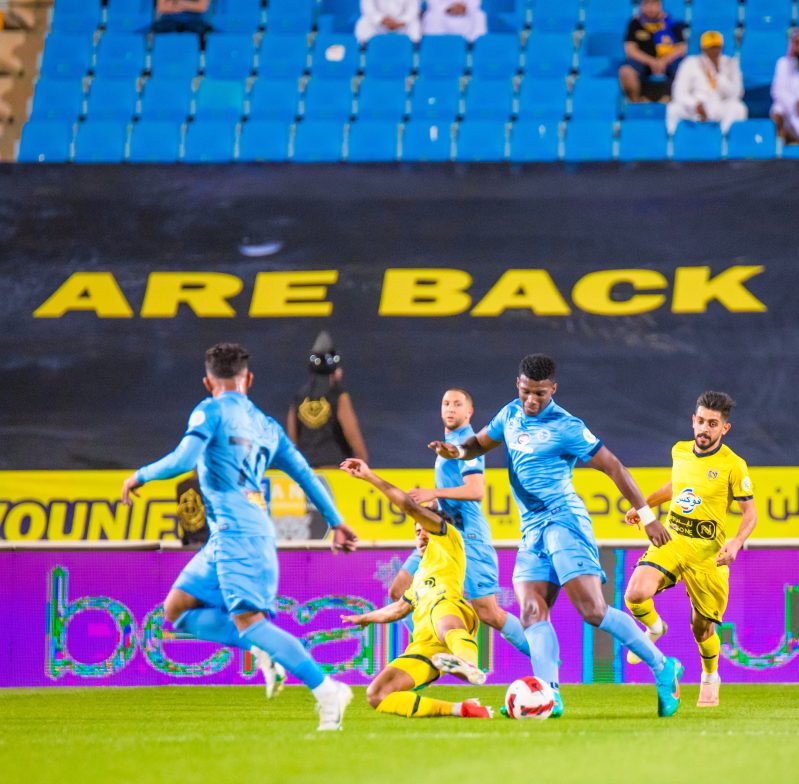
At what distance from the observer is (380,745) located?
233 inches

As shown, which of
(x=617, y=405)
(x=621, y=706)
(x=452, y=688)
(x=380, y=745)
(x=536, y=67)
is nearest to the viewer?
(x=380, y=745)

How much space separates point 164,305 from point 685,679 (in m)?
5.70

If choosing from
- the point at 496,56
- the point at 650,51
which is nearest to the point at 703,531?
the point at 650,51

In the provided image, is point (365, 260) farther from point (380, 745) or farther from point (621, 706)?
point (380, 745)

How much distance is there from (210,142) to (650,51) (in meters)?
4.70

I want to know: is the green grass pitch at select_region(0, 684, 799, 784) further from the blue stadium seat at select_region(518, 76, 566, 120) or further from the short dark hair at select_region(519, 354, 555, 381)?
the blue stadium seat at select_region(518, 76, 566, 120)

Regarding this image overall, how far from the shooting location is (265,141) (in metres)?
Result: 14.7

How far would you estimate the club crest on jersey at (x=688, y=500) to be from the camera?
909 cm

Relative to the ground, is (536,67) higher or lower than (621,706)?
higher

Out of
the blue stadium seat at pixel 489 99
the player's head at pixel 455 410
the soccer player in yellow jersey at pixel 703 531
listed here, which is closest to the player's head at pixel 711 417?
the soccer player in yellow jersey at pixel 703 531

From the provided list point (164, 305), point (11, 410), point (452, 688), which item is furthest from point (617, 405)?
point (11, 410)

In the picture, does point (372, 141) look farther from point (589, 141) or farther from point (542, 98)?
point (589, 141)

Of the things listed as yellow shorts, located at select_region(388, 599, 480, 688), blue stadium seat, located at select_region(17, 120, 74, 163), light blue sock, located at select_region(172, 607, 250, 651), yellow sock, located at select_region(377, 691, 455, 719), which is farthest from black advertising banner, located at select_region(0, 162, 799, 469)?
light blue sock, located at select_region(172, 607, 250, 651)

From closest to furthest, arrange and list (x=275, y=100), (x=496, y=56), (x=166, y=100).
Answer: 1. (x=275, y=100)
2. (x=166, y=100)
3. (x=496, y=56)
